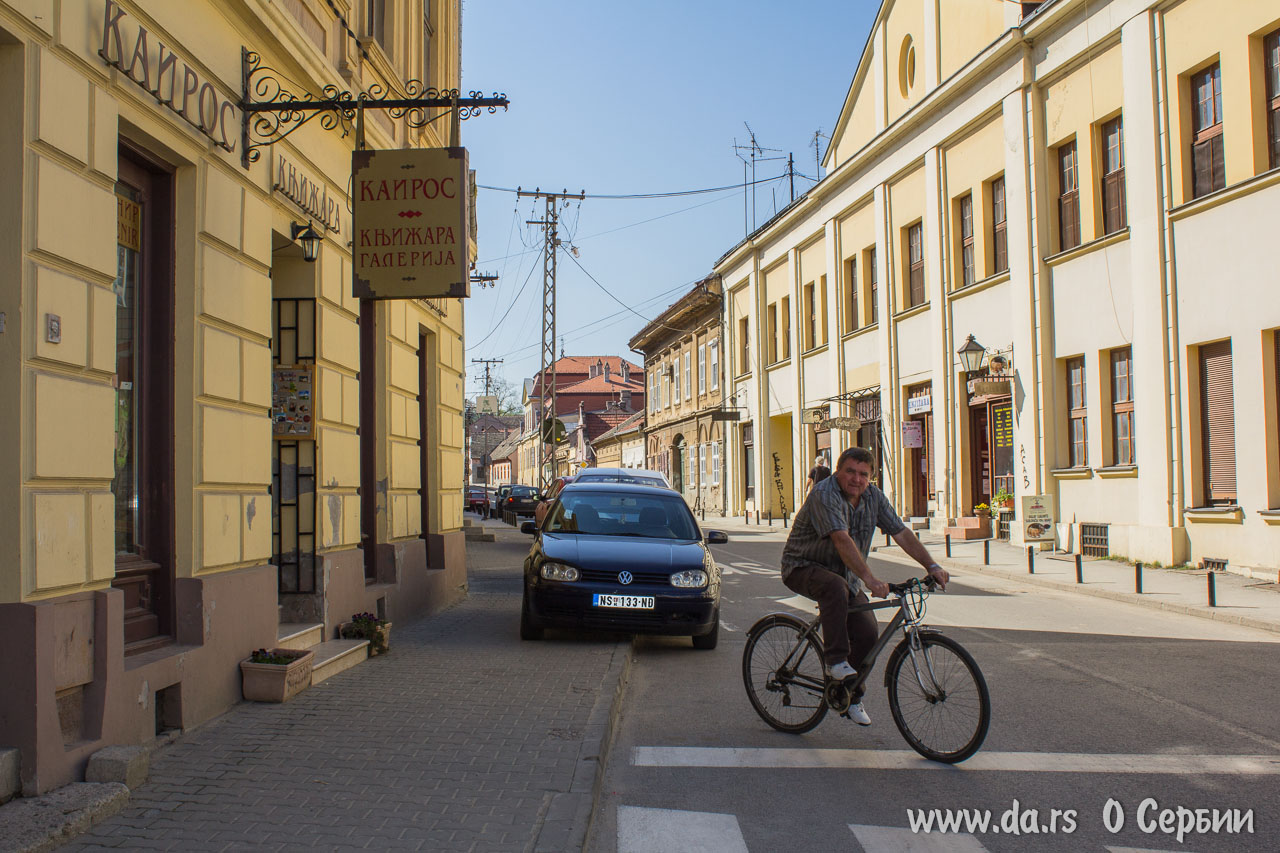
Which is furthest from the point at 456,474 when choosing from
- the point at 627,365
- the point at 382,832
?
the point at 627,365

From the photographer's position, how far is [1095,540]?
18.8 m

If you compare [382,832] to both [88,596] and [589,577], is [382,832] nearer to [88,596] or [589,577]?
[88,596]

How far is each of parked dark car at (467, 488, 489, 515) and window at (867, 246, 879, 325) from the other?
30608 millimetres

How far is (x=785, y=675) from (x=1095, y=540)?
1427 cm

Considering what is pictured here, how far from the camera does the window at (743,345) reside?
132 ft

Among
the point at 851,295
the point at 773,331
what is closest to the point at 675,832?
the point at 851,295

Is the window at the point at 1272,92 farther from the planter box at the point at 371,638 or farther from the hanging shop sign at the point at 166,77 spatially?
the hanging shop sign at the point at 166,77

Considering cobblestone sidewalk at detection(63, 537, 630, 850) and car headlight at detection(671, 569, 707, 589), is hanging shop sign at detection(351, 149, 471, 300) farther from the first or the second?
car headlight at detection(671, 569, 707, 589)

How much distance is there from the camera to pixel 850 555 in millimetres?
5824

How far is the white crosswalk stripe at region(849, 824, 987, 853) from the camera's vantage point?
14.6ft

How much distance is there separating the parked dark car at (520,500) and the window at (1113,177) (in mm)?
24258

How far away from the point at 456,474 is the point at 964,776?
34.2ft

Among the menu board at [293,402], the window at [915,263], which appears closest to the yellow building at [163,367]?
the menu board at [293,402]

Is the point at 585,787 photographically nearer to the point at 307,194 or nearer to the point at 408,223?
the point at 408,223
